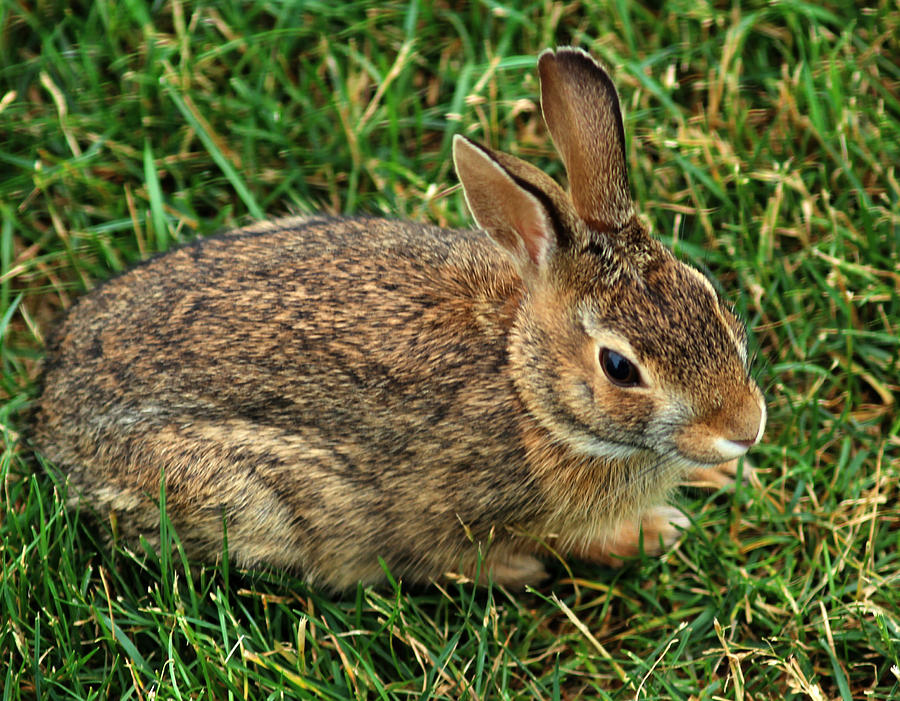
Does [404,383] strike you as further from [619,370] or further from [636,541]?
[636,541]

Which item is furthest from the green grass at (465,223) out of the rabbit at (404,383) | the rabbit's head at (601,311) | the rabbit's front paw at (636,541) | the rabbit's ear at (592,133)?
the rabbit's ear at (592,133)

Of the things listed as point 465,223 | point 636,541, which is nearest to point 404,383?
point 636,541

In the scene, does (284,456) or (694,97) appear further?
(694,97)

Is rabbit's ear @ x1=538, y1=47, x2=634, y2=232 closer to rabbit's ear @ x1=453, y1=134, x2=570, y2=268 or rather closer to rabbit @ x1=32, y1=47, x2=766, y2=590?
rabbit @ x1=32, y1=47, x2=766, y2=590

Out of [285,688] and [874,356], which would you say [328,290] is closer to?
[285,688]

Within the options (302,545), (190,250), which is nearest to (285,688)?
(302,545)

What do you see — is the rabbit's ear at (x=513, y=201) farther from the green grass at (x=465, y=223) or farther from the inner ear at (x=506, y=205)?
the green grass at (x=465, y=223)
